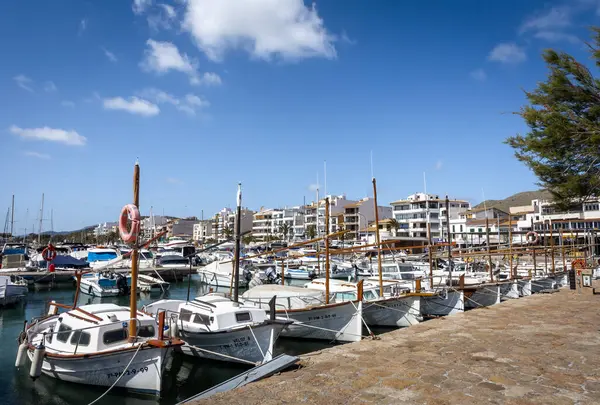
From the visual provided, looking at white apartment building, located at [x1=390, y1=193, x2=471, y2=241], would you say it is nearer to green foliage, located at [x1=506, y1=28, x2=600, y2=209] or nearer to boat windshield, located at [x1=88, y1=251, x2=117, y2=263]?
boat windshield, located at [x1=88, y1=251, x2=117, y2=263]

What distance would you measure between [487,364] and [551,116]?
648 cm

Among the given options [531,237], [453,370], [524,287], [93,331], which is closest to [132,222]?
[93,331]

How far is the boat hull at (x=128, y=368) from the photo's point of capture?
40.2ft

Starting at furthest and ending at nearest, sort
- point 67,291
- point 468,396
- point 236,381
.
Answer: point 67,291 < point 236,381 < point 468,396

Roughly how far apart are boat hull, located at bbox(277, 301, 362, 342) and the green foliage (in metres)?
9.22

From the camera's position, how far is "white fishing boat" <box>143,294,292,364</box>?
14.8 m

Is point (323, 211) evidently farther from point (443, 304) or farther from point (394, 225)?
point (443, 304)

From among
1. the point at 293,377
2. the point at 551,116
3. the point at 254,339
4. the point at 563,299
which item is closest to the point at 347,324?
the point at 254,339

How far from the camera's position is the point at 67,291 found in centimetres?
3906

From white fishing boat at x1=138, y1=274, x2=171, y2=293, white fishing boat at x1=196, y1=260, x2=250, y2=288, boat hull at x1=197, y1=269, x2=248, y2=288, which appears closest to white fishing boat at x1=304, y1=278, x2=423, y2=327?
white fishing boat at x1=138, y1=274, x2=171, y2=293

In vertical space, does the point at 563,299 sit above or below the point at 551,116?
below

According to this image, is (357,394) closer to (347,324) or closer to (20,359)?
(347,324)

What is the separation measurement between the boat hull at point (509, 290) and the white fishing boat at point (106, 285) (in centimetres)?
2976

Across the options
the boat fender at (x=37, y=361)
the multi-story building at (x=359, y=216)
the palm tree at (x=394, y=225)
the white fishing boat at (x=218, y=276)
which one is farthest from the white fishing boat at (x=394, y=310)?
the multi-story building at (x=359, y=216)
